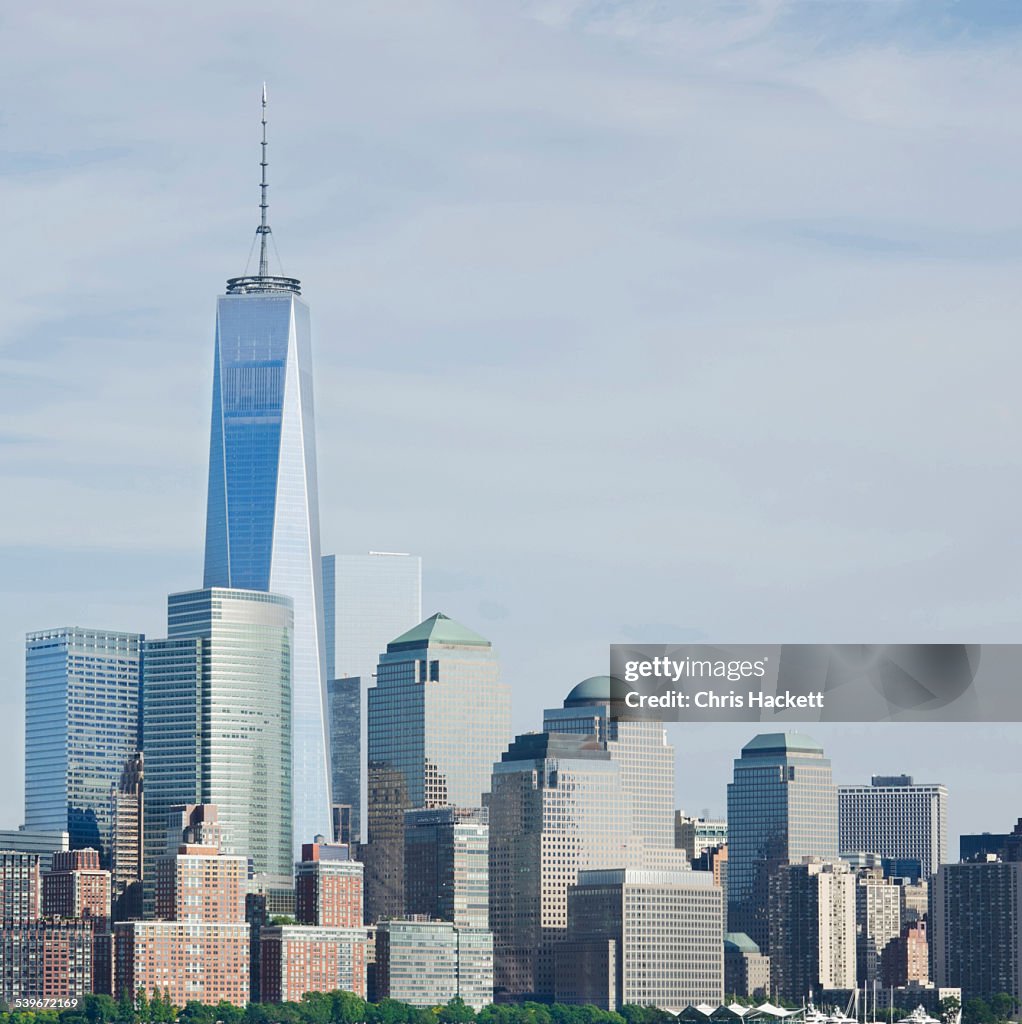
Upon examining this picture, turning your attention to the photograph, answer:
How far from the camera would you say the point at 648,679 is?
67125 millimetres

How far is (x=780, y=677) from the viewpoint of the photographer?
230 feet

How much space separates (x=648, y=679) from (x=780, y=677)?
15.1ft

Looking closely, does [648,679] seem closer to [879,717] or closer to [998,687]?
[879,717]

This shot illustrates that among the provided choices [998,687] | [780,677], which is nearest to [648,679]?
[780,677]

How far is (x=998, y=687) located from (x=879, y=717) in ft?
15.9

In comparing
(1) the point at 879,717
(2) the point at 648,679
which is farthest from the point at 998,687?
(2) the point at 648,679

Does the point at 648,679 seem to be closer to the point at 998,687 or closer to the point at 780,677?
the point at 780,677

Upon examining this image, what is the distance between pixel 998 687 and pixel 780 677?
687 cm

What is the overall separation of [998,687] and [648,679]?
1138 centimetres

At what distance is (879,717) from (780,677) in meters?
2.75

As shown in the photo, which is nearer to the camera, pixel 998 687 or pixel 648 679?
pixel 648 679

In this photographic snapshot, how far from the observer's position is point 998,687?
239 feet
